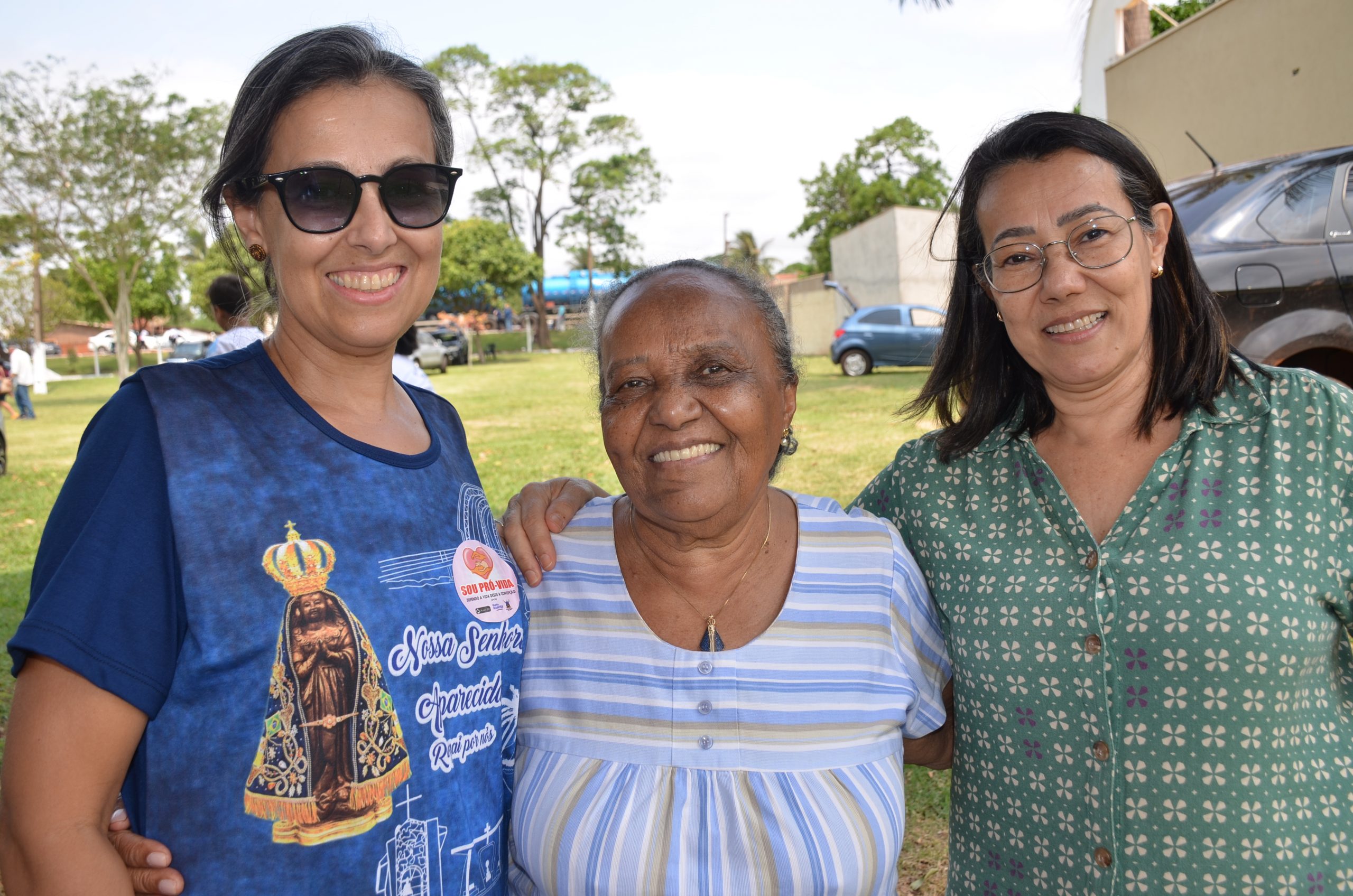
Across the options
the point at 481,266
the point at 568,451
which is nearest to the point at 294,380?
the point at 568,451

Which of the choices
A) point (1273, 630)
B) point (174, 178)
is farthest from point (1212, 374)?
point (174, 178)

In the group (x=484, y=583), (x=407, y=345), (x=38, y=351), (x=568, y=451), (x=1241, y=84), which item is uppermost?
(x=1241, y=84)

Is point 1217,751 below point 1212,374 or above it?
below

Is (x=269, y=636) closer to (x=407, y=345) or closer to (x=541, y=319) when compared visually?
(x=407, y=345)

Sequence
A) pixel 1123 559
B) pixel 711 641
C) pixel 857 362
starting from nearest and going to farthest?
pixel 1123 559 → pixel 711 641 → pixel 857 362

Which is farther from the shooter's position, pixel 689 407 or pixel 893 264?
pixel 893 264

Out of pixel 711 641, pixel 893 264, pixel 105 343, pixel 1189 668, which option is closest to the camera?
pixel 1189 668

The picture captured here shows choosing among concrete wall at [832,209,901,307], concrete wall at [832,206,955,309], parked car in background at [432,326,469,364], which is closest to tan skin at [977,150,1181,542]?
concrete wall at [832,206,955,309]

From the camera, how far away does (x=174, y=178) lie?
28219 millimetres

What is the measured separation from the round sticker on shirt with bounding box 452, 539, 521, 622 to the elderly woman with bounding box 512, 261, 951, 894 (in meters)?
0.23

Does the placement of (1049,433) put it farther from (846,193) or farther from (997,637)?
(846,193)

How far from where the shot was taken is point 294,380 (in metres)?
1.88

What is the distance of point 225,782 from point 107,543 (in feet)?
1.40

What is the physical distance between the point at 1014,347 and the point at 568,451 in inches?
436
